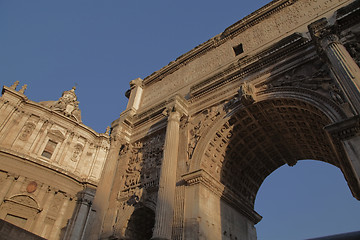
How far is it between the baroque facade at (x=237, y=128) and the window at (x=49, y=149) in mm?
14811

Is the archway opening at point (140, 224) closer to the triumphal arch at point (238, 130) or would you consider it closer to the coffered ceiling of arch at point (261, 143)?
the triumphal arch at point (238, 130)

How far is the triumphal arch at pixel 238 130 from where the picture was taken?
8.99 metres

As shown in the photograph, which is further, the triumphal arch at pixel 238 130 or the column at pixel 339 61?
the triumphal arch at pixel 238 130

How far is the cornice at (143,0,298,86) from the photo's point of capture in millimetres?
13555

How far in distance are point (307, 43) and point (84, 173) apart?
25376 millimetres

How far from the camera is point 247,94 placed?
10.7 m

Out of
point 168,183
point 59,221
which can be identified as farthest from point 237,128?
point 59,221

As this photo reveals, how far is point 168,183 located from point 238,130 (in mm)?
4049

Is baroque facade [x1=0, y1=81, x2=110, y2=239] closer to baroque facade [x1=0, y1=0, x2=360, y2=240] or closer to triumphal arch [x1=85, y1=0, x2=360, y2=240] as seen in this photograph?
baroque facade [x1=0, y1=0, x2=360, y2=240]

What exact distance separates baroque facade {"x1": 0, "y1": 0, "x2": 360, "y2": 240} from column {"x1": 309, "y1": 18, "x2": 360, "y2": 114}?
1.3 inches

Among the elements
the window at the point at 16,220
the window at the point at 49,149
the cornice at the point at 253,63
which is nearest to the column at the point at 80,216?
the window at the point at 16,220

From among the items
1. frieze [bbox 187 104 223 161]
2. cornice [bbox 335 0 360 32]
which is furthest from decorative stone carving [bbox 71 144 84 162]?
cornice [bbox 335 0 360 32]

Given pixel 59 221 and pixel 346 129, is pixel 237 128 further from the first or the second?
pixel 59 221

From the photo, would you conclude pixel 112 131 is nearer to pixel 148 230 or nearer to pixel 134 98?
pixel 134 98
